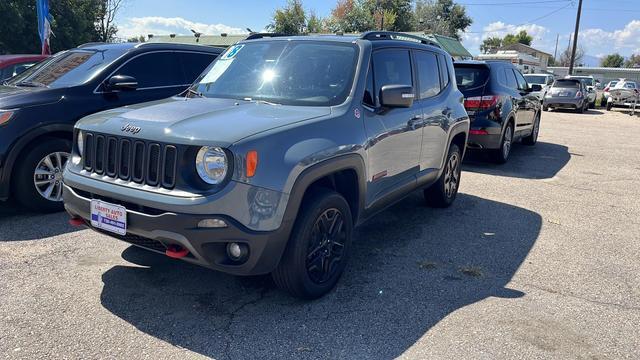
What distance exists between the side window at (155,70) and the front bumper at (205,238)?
3386 millimetres

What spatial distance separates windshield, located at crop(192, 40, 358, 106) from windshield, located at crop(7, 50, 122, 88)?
205cm

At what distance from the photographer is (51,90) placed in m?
5.55

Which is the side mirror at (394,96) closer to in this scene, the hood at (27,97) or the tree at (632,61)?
the hood at (27,97)

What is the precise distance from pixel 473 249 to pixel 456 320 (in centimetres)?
153

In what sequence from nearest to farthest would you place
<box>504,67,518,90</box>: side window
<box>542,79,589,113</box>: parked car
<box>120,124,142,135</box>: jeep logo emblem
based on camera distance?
<box>120,124,142,135</box>: jeep logo emblem < <box>504,67,518,90</box>: side window < <box>542,79,589,113</box>: parked car

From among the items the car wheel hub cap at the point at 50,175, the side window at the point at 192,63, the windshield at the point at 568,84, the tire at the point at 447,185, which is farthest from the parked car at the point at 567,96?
the car wheel hub cap at the point at 50,175

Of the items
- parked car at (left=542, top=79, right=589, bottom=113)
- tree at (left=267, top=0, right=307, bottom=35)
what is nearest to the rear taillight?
parked car at (left=542, top=79, right=589, bottom=113)

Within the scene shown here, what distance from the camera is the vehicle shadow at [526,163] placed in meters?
8.86

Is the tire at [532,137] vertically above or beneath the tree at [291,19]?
beneath

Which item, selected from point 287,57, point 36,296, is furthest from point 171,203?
point 287,57

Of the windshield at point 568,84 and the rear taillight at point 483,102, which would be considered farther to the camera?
the windshield at point 568,84

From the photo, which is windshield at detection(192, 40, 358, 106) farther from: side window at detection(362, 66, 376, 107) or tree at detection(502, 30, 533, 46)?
tree at detection(502, 30, 533, 46)

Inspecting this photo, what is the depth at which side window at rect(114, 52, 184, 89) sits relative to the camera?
6258 millimetres

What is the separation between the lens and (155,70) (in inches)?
257
